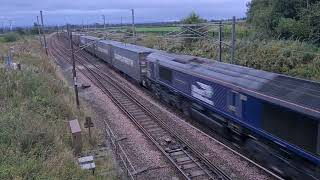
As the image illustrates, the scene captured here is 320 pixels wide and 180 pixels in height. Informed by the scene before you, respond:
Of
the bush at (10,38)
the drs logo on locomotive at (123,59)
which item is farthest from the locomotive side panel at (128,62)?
the bush at (10,38)

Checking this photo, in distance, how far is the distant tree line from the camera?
3179 centimetres

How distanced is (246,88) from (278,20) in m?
22.9

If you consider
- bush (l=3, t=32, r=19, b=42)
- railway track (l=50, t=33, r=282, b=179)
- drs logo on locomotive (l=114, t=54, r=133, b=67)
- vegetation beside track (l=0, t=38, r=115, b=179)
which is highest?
bush (l=3, t=32, r=19, b=42)

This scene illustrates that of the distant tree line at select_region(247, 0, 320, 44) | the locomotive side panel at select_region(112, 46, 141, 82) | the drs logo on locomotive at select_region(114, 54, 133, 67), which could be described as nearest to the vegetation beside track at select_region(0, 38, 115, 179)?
the locomotive side panel at select_region(112, 46, 141, 82)

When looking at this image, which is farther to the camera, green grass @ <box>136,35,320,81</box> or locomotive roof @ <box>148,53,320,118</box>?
green grass @ <box>136,35,320,81</box>

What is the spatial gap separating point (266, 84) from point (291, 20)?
2089 cm

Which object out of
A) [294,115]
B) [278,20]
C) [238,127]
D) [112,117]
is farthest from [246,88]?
[278,20]

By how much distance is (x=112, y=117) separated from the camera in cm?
2369

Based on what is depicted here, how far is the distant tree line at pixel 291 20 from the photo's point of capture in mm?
31791

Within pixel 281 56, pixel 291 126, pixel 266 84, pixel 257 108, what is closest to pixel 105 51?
pixel 281 56

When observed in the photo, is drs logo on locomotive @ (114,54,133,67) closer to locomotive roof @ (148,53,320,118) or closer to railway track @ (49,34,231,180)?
railway track @ (49,34,231,180)

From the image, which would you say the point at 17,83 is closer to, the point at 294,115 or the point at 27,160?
the point at 27,160

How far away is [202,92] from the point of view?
19406 mm

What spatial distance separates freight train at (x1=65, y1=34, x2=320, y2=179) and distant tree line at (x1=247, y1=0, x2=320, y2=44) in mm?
13686
